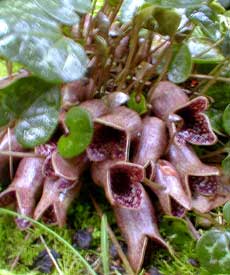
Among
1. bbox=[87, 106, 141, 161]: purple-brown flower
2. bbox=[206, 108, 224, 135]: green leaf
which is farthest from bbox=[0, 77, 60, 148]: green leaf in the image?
bbox=[206, 108, 224, 135]: green leaf

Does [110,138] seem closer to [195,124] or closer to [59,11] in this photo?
[195,124]

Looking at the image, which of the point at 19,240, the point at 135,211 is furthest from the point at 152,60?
the point at 19,240

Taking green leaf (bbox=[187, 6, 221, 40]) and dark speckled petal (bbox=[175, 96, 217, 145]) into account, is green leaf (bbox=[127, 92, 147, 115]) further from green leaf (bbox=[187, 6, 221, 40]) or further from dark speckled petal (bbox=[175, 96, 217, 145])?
green leaf (bbox=[187, 6, 221, 40])

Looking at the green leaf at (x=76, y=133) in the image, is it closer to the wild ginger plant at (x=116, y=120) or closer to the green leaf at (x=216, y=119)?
the wild ginger plant at (x=116, y=120)

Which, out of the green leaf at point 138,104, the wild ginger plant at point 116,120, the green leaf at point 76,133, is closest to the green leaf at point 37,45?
the wild ginger plant at point 116,120

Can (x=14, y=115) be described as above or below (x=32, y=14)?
below

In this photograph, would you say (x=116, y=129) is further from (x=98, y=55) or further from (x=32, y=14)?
(x=32, y=14)
